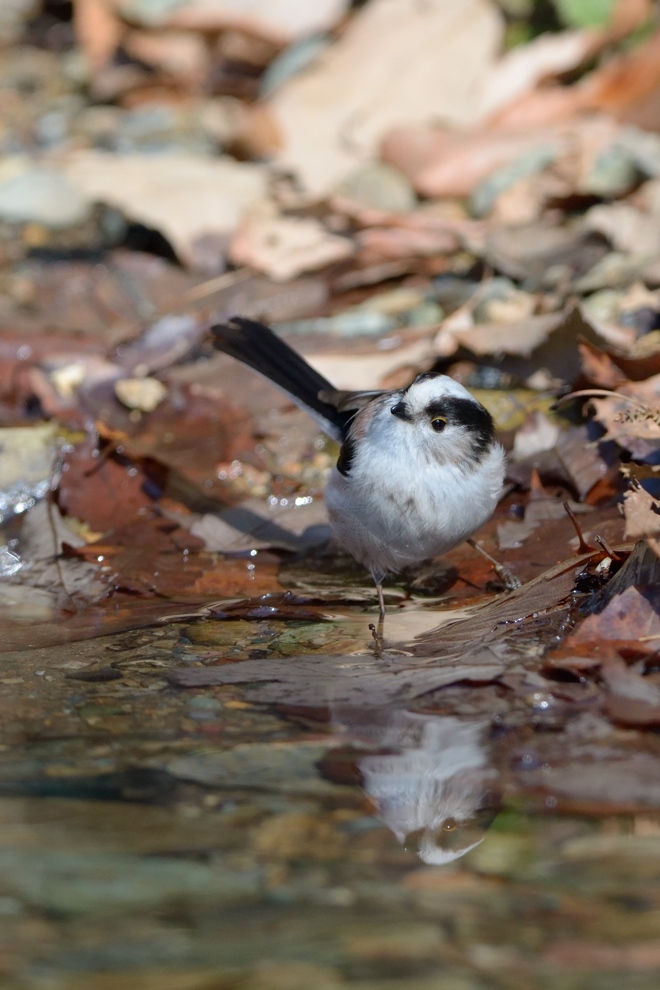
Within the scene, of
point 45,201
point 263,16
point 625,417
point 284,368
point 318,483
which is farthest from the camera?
point 263,16

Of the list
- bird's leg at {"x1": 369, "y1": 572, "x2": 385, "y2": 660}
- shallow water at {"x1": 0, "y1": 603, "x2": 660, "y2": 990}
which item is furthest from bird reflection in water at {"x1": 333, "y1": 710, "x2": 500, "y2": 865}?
bird's leg at {"x1": 369, "y1": 572, "x2": 385, "y2": 660}

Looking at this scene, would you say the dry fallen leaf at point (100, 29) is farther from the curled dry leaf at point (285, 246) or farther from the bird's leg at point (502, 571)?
the bird's leg at point (502, 571)

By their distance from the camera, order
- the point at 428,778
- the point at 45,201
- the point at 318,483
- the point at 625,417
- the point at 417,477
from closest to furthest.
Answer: the point at 428,778, the point at 417,477, the point at 625,417, the point at 318,483, the point at 45,201

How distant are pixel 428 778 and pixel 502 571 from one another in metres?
1.34

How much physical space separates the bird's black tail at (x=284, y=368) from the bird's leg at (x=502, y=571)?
70cm

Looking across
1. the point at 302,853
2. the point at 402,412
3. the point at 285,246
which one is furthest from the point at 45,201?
the point at 302,853

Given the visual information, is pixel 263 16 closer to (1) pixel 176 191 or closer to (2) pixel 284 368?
(1) pixel 176 191

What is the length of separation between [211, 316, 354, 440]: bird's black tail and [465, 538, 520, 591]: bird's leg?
0.70 m

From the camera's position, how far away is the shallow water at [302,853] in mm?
1859

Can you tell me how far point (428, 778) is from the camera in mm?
2432

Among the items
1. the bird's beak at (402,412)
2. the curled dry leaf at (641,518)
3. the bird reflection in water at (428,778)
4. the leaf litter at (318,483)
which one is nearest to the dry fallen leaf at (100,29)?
Answer: the leaf litter at (318,483)

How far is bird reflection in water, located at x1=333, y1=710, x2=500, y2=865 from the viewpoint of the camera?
2.22m

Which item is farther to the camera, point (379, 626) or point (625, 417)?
point (625, 417)

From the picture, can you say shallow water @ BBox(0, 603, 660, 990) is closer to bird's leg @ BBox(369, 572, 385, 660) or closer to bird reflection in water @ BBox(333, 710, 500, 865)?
bird reflection in water @ BBox(333, 710, 500, 865)
